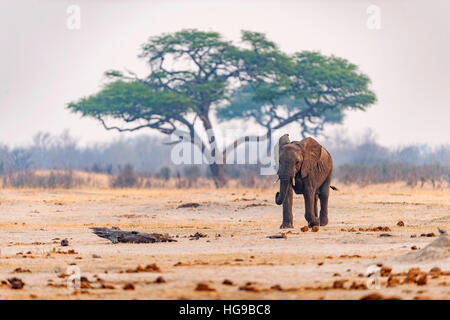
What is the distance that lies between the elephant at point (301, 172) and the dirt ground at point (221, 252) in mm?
499

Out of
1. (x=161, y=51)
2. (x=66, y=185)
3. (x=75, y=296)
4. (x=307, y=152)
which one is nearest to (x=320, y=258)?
(x=75, y=296)

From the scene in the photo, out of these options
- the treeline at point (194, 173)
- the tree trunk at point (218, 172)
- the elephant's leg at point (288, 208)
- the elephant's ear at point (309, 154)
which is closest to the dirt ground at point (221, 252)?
the elephant's leg at point (288, 208)

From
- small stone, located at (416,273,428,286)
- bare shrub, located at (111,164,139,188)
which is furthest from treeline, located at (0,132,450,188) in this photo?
small stone, located at (416,273,428,286)

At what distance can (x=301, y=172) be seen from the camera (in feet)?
63.8

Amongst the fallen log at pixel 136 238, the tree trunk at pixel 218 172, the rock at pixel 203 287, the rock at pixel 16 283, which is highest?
the tree trunk at pixel 218 172

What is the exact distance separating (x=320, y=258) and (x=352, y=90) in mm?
34935

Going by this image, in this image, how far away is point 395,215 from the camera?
81.2 ft

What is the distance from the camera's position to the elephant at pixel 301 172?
19.2 m

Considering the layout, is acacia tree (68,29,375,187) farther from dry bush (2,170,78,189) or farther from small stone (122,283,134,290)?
small stone (122,283,134,290)

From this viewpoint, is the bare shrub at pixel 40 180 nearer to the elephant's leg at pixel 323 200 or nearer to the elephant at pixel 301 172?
the elephant's leg at pixel 323 200

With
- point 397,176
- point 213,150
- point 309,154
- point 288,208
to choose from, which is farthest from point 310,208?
point 213,150
